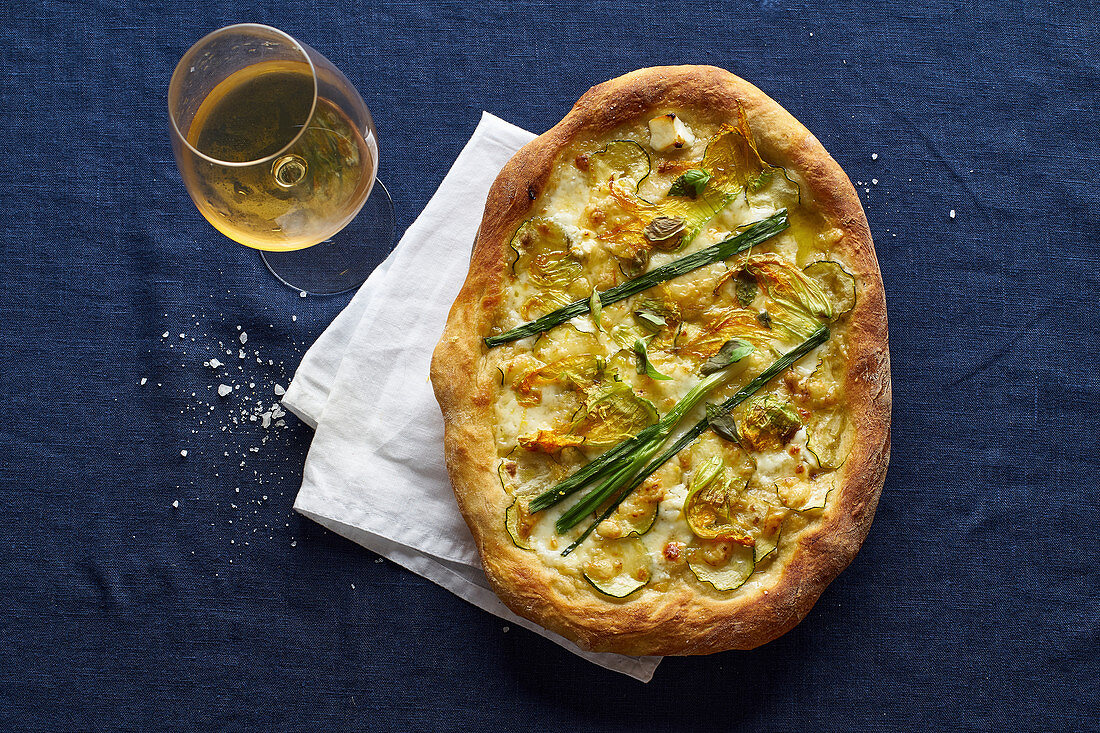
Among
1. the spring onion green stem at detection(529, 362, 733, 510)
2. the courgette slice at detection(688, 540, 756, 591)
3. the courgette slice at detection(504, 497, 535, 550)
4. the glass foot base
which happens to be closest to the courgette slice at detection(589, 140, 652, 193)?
the spring onion green stem at detection(529, 362, 733, 510)

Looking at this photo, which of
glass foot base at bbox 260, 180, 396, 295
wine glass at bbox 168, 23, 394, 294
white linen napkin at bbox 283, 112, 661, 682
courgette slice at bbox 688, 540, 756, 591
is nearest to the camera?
wine glass at bbox 168, 23, 394, 294

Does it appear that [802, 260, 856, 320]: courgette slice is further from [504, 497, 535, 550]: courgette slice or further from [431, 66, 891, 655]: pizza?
[504, 497, 535, 550]: courgette slice

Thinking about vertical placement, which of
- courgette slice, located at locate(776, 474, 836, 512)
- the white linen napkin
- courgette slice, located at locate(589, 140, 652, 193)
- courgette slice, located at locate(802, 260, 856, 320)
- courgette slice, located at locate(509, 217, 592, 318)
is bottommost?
the white linen napkin

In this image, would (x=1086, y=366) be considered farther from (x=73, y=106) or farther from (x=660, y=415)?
(x=73, y=106)

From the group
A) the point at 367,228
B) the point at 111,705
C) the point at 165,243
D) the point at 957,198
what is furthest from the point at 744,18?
the point at 111,705

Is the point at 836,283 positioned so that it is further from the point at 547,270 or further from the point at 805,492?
the point at 547,270

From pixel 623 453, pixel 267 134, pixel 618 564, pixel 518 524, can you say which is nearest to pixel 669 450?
pixel 623 453
